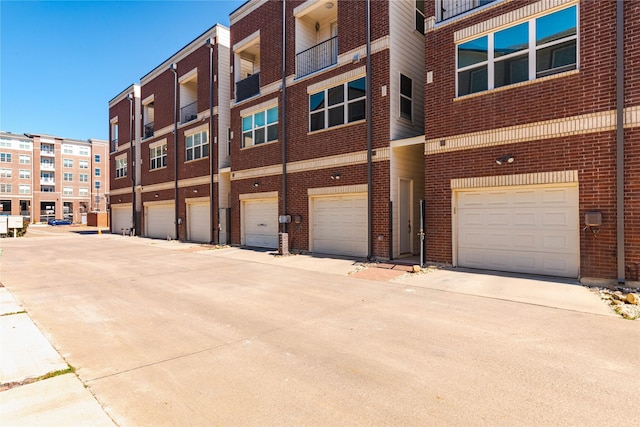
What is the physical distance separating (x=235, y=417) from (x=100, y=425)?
1.11 m

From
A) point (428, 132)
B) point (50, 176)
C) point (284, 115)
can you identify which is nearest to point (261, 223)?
point (284, 115)

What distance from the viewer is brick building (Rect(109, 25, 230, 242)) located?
1922 cm

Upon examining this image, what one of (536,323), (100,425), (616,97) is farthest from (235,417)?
(616,97)

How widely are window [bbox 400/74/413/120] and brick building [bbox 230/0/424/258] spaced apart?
37 millimetres

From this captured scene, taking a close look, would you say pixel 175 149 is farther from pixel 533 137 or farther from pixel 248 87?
pixel 533 137

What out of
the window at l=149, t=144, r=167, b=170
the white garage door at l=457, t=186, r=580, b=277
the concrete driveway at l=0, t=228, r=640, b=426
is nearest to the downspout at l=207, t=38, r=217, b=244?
the window at l=149, t=144, r=167, b=170

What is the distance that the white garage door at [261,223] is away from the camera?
52.4 feet

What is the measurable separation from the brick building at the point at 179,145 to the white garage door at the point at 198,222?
6 centimetres

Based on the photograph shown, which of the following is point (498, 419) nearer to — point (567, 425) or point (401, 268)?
point (567, 425)

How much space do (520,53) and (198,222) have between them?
17953mm

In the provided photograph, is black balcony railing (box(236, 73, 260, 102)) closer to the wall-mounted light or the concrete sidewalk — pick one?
the wall-mounted light

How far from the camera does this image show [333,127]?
13227mm

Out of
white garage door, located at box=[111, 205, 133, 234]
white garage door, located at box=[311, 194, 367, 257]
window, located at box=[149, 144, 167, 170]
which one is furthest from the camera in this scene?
white garage door, located at box=[111, 205, 133, 234]

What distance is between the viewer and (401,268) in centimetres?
1028
